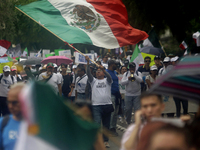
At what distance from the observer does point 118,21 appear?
9648 mm

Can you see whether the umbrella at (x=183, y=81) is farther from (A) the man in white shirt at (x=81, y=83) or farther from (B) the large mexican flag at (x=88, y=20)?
(A) the man in white shirt at (x=81, y=83)

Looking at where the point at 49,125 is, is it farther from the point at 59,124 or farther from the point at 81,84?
the point at 81,84

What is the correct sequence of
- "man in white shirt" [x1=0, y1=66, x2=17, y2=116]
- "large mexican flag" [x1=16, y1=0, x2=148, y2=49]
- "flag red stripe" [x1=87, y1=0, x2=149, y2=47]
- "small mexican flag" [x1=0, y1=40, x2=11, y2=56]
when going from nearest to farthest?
"large mexican flag" [x1=16, y1=0, x2=148, y2=49]
"flag red stripe" [x1=87, y1=0, x2=149, y2=47]
"man in white shirt" [x1=0, y1=66, x2=17, y2=116]
"small mexican flag" [x1=0, y1=40, x2=11, y2=56]

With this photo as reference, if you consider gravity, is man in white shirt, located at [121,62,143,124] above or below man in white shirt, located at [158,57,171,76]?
below

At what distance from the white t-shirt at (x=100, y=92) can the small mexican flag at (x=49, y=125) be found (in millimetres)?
4870

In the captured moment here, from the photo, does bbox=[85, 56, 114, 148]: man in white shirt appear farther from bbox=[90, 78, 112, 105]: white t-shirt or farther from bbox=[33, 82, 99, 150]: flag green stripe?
bbox=[33, 82, 99, 150]: flag green stripe

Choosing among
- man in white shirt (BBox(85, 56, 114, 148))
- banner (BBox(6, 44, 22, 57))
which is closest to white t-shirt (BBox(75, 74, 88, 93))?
man in white shirt (BBox(85, 56, 114, 148))

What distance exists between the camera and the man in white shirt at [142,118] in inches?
111

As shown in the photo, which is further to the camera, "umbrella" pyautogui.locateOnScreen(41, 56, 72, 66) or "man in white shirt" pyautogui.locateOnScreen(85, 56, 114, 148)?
"umbrella" pyautogui.locateOnScreen(41, 56, 72, 66)

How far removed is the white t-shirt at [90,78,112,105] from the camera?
7.82 m

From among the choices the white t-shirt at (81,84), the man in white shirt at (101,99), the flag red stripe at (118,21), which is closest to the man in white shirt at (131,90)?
the flag red stripe at (118,21)

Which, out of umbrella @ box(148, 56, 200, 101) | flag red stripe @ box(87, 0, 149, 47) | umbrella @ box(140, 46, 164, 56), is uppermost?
flag red stripe @ box(87, 0, 149, 47)

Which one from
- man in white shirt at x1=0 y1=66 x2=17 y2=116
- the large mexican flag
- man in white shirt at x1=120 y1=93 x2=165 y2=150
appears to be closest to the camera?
man in white shirt at x1=120 y1=93 x2=165 y2=150

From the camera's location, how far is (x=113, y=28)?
9289mm
